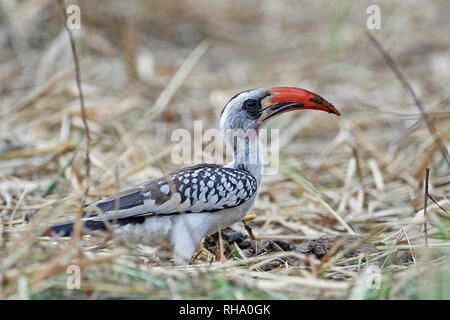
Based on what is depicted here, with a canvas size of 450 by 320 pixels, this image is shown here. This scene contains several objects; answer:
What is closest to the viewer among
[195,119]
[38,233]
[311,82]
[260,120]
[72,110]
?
[38,233]

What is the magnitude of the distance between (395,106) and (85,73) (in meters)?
3.48

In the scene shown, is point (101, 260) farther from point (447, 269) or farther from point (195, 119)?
point (195, 119)

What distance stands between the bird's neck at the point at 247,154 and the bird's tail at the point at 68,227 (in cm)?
101

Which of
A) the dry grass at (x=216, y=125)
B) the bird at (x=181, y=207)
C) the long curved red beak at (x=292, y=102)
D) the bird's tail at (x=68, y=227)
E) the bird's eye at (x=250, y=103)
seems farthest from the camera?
the bird's eye at (x=250, y=103)

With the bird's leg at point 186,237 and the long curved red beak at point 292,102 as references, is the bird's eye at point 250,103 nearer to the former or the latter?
the long curved red beak at point 292,102


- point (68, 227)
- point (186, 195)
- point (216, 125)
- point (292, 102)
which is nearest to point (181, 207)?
point (186, 195)

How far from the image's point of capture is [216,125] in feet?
21.1

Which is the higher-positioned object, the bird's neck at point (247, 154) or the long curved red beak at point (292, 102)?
the long curved red beak at point (292, 102)

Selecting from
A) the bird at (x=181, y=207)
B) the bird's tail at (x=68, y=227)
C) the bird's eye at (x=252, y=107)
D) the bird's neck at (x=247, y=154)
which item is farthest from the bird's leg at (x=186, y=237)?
the bird's eye at (x=252, y=107)

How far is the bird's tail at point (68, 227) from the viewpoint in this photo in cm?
308

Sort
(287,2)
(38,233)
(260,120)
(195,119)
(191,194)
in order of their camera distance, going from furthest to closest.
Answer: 1. (287,2)
2. (195,119)
3. (260,120)
4. (191,194)
5. (38,233)

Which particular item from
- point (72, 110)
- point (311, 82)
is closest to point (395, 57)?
point (311, 82)

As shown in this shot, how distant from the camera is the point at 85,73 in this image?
272 inches
